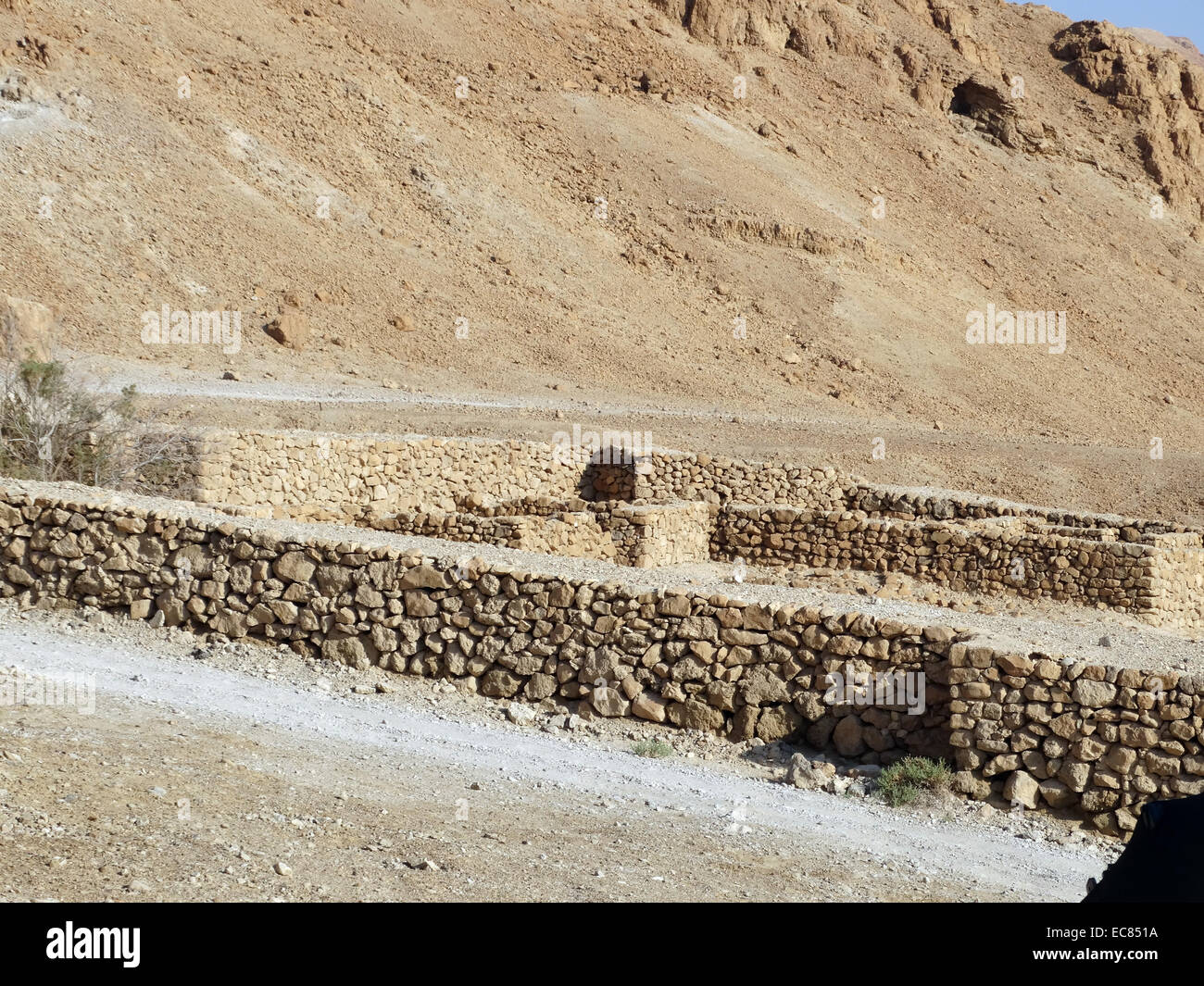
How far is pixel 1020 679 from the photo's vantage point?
679 cm

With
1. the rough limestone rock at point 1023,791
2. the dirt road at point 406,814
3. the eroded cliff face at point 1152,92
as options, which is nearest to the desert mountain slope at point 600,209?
the eroded cliff face at point 1152,92

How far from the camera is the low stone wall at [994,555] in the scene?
13538 millimetres

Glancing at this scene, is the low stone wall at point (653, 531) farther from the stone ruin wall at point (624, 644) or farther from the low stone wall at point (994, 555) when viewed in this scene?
the stone ruin wall at point (624, 644)

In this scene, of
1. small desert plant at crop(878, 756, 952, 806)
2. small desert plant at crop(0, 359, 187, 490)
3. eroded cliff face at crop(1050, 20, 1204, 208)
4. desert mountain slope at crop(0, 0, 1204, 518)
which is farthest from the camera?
eroded cliff face at crop(1050, 20, 1204, 208)

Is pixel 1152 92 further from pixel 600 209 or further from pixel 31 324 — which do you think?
pixel 31 324

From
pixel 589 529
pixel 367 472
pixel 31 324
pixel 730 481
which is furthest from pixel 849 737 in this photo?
pixel 31 324

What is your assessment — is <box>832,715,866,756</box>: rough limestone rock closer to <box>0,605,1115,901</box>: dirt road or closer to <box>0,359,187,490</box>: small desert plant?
<box>0,605,1115,901</box>: dirt road

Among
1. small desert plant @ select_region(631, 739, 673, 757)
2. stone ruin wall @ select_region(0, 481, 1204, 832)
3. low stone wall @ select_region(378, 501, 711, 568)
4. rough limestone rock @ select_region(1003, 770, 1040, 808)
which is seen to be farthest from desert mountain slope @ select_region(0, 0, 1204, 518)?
rough limestone rock @ select_region(1003, 770, 1040, 808)

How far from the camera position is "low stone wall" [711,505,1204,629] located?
13538 mm

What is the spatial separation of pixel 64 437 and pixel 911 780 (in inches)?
383

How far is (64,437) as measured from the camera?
13133 millimetres

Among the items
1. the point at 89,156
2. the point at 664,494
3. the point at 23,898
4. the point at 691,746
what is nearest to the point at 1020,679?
the point at 691,746

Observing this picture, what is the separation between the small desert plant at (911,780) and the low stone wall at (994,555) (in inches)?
297

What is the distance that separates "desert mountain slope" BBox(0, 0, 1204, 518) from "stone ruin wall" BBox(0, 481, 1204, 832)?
60.3ft
